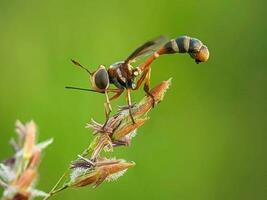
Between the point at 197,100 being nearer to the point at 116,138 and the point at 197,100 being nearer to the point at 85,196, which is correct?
the point at 85,196

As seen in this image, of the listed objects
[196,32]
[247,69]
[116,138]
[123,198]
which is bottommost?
[123,198]

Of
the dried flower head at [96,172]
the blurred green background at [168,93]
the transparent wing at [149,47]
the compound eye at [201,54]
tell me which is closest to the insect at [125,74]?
the transparent wing at [149,47]

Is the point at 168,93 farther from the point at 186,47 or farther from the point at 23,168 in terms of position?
the point at 23,168

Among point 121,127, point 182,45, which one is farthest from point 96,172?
point 182,45

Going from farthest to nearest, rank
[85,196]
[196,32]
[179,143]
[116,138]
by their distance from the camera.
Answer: [196,32], [179,143], [85,196], [116,138]

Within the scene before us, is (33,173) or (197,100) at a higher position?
(33,173)

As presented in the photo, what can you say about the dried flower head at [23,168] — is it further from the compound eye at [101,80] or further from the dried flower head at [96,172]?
the compound eye at [101,80]

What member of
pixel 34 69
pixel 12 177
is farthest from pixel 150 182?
pixel 12 177

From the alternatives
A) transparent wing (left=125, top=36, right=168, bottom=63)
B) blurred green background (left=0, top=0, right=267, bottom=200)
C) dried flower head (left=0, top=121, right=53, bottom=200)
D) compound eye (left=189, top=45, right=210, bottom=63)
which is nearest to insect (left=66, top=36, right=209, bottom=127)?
transparent wing (left=125, top=36, right=168, bottom=63)
